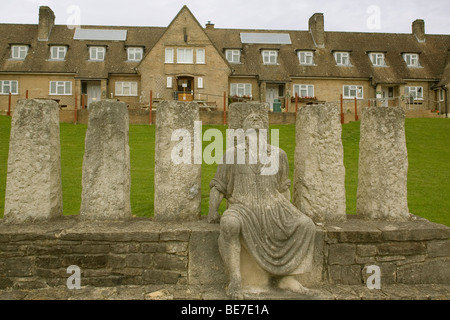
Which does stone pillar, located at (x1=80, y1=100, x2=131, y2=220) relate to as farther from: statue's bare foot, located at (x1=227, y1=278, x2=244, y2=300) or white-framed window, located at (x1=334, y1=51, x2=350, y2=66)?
white-framed window, located at (x1=334, y1=51, x2=350, y2=66)

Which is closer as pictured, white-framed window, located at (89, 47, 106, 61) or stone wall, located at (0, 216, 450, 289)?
stone wall, located at (0, 216, 450, 289)

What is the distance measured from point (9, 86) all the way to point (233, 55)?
18.2m

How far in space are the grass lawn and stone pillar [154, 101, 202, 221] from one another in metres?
3.49

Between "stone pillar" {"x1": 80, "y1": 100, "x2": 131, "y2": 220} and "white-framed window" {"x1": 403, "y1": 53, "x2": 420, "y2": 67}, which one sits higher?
"white-framed window" {"x1": 403, "y1": 53, "x2": 420, "y2": 67}

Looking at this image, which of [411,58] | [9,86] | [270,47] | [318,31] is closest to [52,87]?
[9,86]

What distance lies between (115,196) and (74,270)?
3.61 ft

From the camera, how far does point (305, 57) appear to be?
3338 cm

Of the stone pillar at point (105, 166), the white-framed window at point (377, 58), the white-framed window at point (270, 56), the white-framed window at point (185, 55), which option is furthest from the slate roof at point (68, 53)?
the stone pillar at point (105, 166)

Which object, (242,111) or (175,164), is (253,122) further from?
(175,164)

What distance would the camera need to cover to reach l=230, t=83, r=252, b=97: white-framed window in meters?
32.1

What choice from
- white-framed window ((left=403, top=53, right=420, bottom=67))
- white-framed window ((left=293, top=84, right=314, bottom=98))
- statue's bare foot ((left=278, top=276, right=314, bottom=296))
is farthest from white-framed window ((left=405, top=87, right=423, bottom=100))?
statue's bare foot ((left=278, top=276, right=314, bottom=296))
